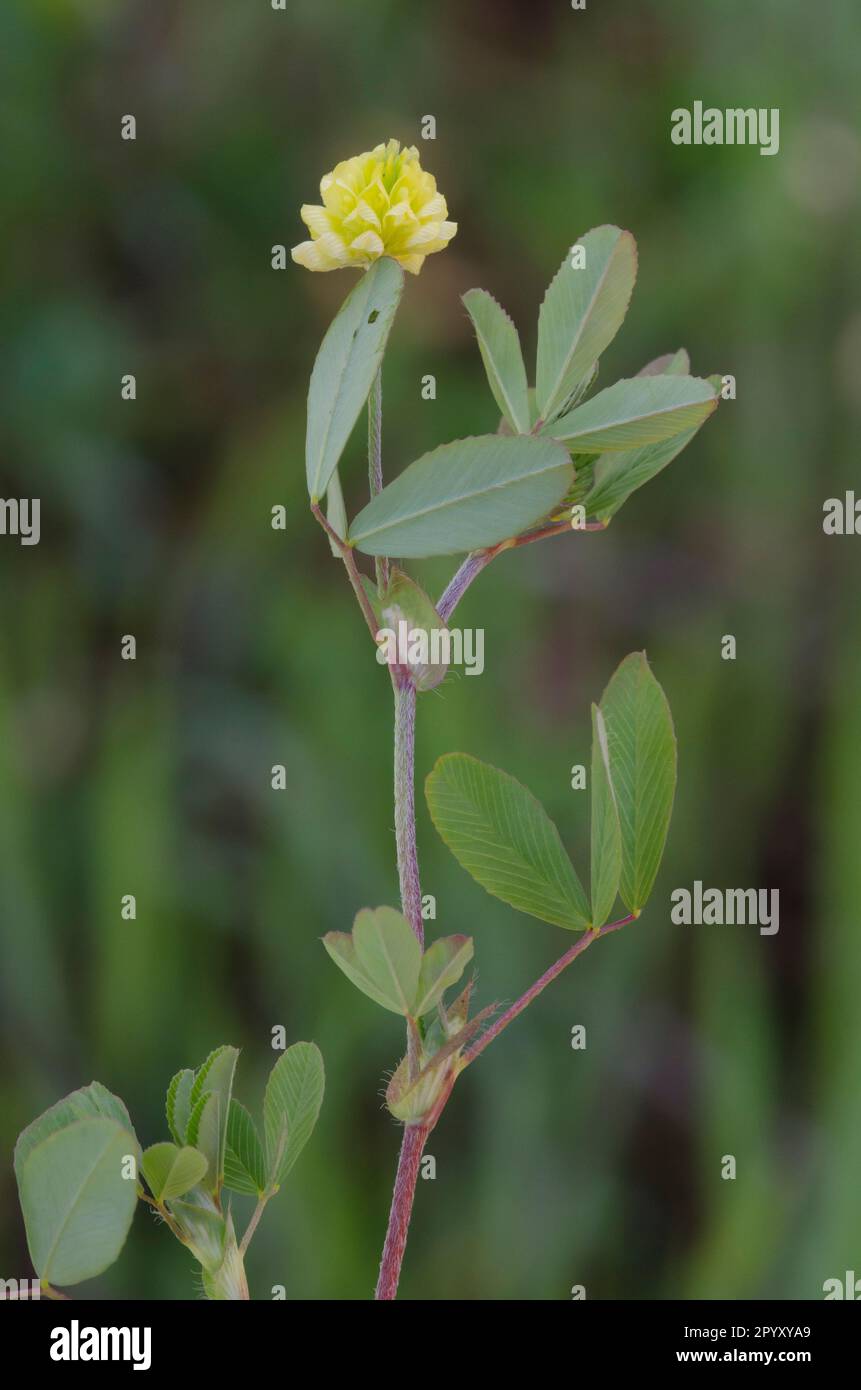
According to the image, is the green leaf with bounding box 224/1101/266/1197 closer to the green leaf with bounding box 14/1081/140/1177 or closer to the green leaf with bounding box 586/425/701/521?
the green leaf with bounding box 14/1081/140/1177

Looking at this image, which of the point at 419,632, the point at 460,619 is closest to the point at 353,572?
the point at 419,632

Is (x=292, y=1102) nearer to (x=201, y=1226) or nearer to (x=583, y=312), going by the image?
(x=201, y=1226)

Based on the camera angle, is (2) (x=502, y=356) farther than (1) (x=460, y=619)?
No

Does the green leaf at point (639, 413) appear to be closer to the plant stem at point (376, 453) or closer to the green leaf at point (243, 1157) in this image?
the plant stem at point (376, 453)

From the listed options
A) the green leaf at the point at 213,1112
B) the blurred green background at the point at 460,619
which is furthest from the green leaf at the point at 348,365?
the blurred green background at the point at 460,619

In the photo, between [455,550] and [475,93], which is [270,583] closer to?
[475,93]
